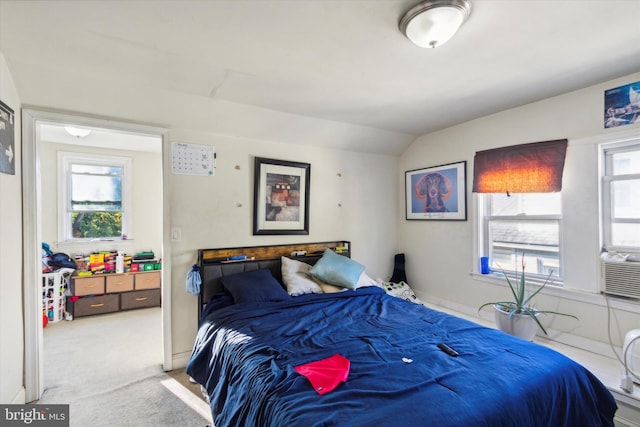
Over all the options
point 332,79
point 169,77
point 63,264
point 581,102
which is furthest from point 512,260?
point 63,264

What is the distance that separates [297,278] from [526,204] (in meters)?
2.34

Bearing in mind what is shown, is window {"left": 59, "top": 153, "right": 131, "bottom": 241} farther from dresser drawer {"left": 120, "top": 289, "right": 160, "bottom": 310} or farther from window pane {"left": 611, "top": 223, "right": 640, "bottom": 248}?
window pane {"left": 611, "top": 223, "right": 640, "bottom": 248}

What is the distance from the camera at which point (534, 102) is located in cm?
264

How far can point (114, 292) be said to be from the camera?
14.0 feet

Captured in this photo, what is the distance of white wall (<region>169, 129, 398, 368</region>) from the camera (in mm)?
2746

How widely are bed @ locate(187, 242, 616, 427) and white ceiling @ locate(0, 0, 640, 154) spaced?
180 centimetres

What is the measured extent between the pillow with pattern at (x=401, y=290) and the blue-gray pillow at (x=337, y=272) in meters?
0.82

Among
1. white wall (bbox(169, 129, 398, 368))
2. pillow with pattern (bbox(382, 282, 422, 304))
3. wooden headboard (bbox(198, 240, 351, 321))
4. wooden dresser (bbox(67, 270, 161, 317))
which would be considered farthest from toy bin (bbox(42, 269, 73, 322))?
pillow with pattern (bbox(382, 282, 422, 304))

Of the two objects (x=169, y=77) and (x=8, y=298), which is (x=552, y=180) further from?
(x=8, y=298)

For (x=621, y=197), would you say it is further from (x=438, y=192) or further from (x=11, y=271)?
(x=11, y=271)

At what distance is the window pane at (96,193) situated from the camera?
4473mm

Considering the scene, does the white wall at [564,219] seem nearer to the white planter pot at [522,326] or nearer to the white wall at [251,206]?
the white planter pot at [522,326]

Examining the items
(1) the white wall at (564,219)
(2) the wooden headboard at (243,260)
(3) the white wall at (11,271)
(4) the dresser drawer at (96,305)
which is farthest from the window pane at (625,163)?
(4) the dresser drawer at (96,305)

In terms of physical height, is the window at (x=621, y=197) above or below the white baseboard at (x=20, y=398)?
above
